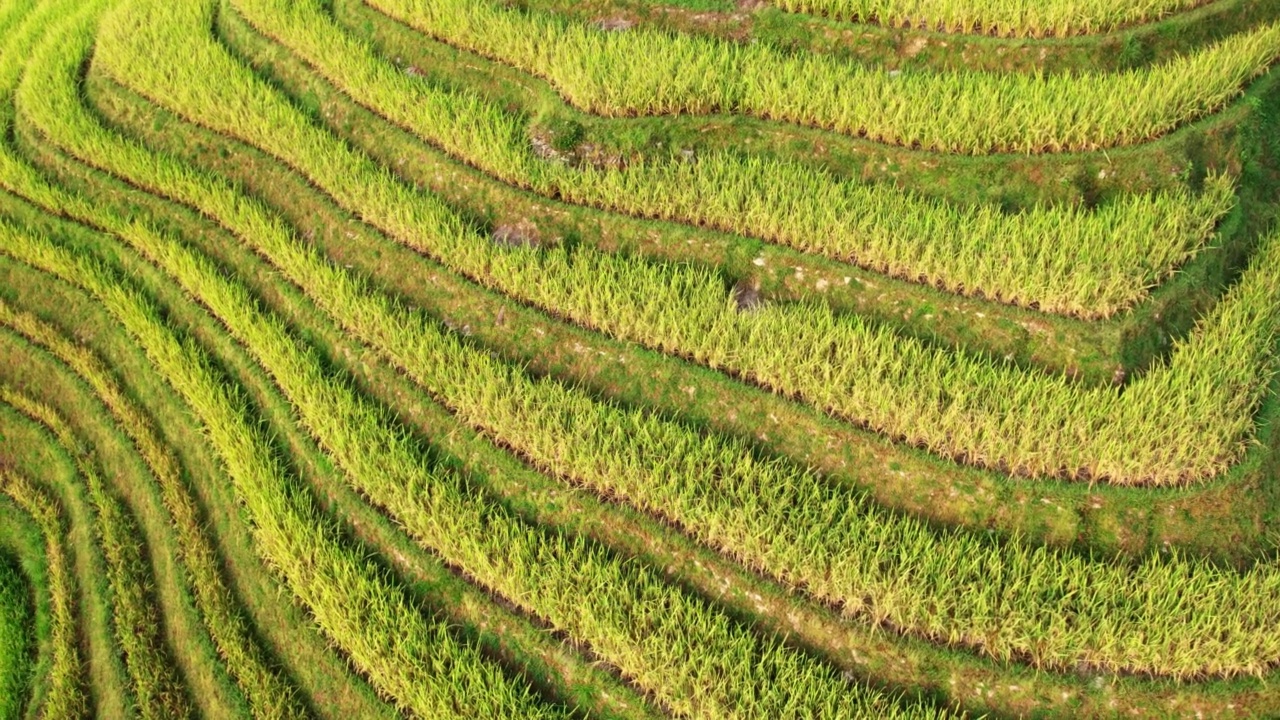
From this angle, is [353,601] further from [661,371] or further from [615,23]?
[615,23]

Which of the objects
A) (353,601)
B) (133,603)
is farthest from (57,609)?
(353,601)

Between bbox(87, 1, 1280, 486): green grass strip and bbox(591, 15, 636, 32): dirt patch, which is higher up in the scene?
bbox(591, 15, 636, 32): dirt patch

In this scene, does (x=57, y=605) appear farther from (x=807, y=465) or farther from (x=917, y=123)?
(x=917, y=123)

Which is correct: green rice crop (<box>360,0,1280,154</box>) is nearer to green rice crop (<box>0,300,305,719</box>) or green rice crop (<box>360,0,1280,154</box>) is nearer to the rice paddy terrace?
the rice paddy terrace

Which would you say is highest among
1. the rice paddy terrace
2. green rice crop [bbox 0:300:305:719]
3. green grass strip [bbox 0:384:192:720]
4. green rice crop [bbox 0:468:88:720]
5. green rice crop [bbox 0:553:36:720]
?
the rice paddy terrace

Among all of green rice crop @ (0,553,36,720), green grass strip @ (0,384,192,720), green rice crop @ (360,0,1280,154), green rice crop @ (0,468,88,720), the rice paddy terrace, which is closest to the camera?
the rice paddy terrace

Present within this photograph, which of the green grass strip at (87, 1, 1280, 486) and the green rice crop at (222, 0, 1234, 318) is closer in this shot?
the green grass strip at (87, 1, 1280, 486)

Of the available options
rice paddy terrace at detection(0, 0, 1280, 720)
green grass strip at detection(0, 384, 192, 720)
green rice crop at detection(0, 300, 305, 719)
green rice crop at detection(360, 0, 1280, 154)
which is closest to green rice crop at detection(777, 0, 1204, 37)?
rice paddy terrace at detection(0, 0, 1280, 720)
